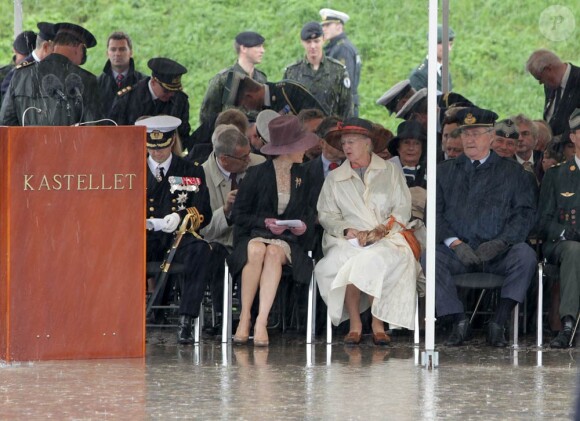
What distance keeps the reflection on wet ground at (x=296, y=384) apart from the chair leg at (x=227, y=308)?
176 mm

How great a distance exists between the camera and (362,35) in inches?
918

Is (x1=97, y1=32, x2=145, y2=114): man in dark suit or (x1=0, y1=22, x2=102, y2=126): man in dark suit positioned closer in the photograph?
(x1=0, y1=22, x2=102, y2=126): man in dark suit

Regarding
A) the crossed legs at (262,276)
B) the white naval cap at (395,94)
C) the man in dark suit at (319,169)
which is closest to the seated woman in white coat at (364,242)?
the man in dark suit at (319,169)

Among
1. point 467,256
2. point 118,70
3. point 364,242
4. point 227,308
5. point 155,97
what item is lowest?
point 227,308

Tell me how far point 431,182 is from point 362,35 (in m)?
14.2

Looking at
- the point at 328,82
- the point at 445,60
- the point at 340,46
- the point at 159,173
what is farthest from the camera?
the point at 340,46

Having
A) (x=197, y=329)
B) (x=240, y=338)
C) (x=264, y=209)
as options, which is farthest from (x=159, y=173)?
(x=240, y=338)

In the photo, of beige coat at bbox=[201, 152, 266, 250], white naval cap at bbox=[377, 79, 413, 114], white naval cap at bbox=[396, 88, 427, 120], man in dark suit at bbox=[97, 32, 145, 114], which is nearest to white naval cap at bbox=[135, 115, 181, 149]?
beige coat at bbox=[201, 152, 266, 250]

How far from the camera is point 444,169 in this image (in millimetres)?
11445

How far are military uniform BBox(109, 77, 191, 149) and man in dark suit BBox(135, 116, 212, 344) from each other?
4.76ft

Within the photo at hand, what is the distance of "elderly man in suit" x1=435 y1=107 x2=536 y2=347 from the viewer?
10.8 metres

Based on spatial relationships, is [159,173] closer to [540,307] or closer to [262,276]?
[262,276]

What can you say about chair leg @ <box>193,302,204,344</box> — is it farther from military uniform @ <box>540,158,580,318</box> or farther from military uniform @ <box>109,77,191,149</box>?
military uniform @ <box>540,158,580,318</box>

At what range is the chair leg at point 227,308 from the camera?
35.6 ft
